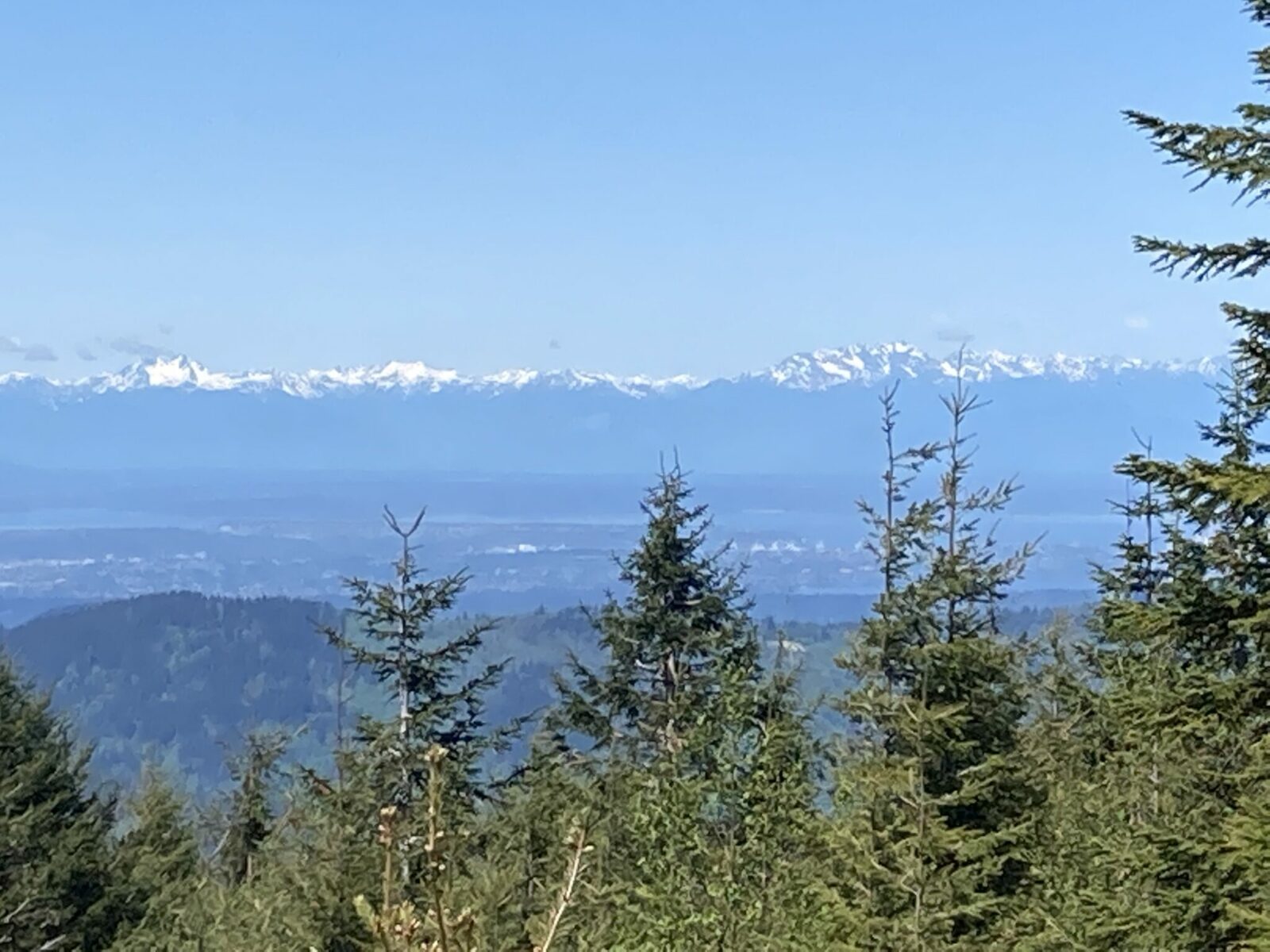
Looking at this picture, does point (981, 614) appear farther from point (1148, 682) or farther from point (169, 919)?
point (169, 919)

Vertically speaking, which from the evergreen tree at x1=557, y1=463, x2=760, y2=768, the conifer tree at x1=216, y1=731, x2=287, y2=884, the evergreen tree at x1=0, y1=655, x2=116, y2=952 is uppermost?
the evergreen tree at x1=557, y1=463, x2=760, y2=768

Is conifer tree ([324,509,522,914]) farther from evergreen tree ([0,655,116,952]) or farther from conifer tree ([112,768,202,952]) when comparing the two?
evergreen tree ([0,655,116,952])

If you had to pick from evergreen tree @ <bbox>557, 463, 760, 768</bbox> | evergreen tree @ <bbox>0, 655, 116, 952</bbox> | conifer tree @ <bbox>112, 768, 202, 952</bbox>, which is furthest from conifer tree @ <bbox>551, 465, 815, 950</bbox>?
evergreen tree @ <bbox>0, 655, 116, 952</bbox>

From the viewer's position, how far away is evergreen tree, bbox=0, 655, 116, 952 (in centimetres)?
1766

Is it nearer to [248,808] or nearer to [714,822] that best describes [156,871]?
[248,808]

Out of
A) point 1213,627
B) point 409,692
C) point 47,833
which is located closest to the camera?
point 1213,627

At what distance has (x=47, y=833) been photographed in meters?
18.9

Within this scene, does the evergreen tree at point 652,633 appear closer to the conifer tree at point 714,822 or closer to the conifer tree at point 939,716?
the conifer tree at point 714,822

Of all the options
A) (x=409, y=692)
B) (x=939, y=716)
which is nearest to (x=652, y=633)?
(x=409, y=692)

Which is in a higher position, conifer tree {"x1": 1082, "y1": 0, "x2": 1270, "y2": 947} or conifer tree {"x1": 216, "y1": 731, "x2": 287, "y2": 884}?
conifer tree {"x1": 1082, "y1": 0, "x2": 1270, "y2": 947}

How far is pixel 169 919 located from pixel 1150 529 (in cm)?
1816

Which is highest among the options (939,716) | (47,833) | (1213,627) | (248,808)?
(1213,627)

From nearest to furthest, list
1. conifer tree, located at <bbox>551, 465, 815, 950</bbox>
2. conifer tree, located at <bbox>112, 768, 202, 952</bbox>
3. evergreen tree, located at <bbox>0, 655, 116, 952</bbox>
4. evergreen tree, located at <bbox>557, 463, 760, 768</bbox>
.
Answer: conifer tree, located at <bbox>551, 465, 815, 950</bbox>, evergreen tree, located at <bbox>0, 655, 116, 952</bbox>, conifer tree, located at <bbox>112, 768, 202, 952</bbox>, evergreen tree, located at <bbox>557, 463, 760, 768</bbox>

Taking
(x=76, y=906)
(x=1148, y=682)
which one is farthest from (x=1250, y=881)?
(x=76, y=906)
